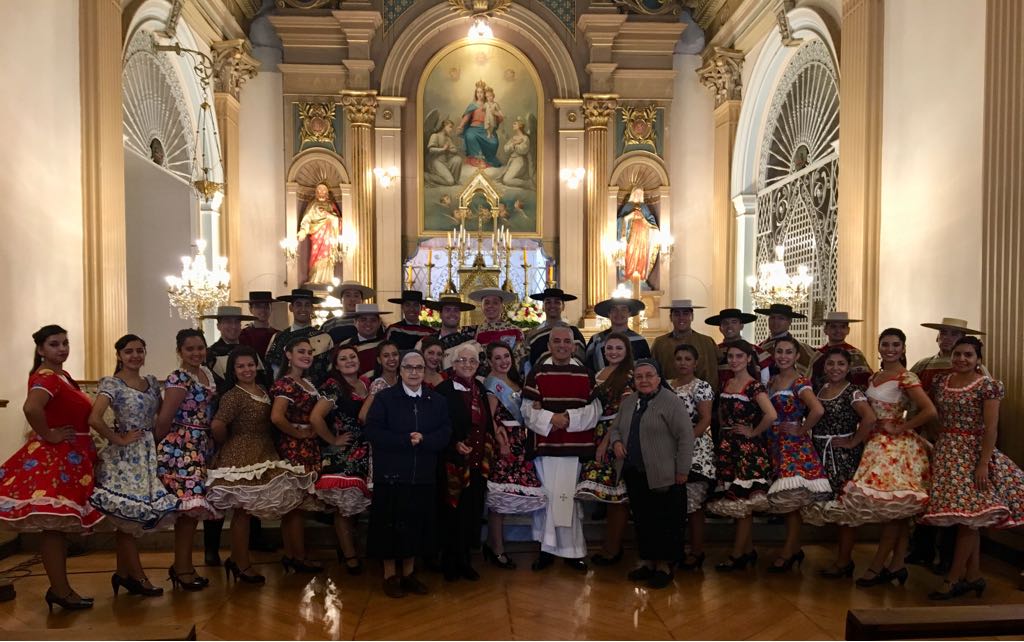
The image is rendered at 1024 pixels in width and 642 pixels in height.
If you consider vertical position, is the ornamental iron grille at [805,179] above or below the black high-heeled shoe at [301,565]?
→ above

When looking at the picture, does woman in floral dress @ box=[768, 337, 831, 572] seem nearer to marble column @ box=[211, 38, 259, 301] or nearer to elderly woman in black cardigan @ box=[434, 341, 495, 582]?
elderly woman in black cardigan @ box=[434, 341, 495, 582]

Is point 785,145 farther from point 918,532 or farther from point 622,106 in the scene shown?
point 918,532

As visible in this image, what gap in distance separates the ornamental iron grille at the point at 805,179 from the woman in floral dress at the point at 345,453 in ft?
24.8

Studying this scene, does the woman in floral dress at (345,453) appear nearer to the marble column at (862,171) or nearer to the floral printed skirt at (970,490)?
the floral printed skirt at (970,490)

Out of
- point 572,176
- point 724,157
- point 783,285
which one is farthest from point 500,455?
point 724,157

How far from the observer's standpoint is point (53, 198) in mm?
7578

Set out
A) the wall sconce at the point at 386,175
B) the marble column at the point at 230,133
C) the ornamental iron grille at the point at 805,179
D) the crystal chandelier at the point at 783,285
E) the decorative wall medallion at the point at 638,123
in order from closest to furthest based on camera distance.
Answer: the crystal chandelier at the point at 783,285
the ornamental iron grille at the point at 805,179
the marble column at the point at 230,133
the wall sconce at the point at 386,175
the decorative wall medallion at the point at 638,123

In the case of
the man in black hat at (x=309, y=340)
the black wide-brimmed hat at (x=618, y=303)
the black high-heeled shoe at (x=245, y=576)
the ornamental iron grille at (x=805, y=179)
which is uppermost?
the ornamental iron grille at (x=805, y=179)

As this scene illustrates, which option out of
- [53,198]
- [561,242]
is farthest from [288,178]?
[53,198]

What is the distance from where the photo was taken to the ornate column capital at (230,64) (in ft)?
44.7

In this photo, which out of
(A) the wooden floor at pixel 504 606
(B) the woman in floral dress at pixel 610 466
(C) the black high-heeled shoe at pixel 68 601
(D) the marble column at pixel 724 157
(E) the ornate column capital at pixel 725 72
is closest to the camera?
(A) the wooden floor at pixel 504 606

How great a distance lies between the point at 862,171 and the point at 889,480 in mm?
4546

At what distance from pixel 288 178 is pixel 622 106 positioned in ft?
20.5

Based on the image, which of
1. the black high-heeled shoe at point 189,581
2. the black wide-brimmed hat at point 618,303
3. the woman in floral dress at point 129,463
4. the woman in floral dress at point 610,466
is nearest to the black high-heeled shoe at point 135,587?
the woman in floral dress at point 129,463
